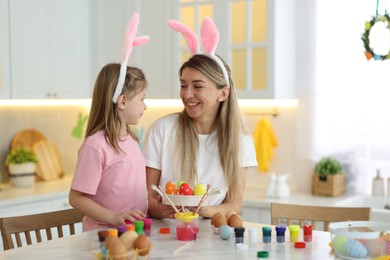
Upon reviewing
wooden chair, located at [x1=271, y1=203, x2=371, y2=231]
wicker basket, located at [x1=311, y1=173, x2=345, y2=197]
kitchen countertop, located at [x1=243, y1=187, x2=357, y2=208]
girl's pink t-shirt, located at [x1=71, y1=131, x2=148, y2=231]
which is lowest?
kitchen countertop, located at [x1=243, y1=187, x2=357, y2=208]

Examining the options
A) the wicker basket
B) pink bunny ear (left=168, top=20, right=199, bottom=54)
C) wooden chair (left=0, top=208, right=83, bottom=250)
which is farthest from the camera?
the wicker basket

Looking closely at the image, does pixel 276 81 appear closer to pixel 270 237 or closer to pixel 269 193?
pixel 269 193

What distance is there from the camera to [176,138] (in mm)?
2676

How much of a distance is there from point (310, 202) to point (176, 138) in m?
1.39

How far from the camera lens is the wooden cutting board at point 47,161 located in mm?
4570

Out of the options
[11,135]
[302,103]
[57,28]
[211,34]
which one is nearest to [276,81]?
[302,103]

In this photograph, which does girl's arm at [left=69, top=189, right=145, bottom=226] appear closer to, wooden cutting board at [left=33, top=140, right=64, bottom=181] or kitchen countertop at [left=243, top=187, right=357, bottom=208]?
kitchen countertop at [left=243, top=187, right=357, bottom=208]

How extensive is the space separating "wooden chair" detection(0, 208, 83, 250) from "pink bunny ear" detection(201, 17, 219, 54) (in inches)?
34.3

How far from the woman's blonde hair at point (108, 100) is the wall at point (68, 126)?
199 cm

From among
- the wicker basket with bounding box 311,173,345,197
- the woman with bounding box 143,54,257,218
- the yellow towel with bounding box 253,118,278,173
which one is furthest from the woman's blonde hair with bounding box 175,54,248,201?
the yellow towel with bounding box 253,118,278,173

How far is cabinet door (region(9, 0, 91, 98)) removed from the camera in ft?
13.6

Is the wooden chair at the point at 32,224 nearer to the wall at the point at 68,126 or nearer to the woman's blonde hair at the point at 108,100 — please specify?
the woman's blonde hair at the point at 108,100

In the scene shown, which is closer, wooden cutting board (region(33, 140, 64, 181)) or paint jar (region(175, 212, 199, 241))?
paint jar (region(175, 212, 199, 241))

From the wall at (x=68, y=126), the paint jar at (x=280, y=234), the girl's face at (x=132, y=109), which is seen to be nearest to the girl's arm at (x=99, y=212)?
the girl's face at (x=132, y=109)
